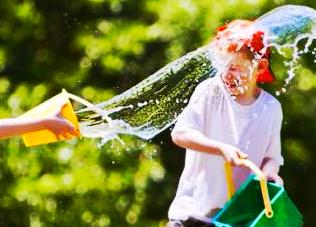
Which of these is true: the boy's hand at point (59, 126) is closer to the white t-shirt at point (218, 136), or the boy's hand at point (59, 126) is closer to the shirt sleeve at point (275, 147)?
the white t-shirt at point (218, 136)

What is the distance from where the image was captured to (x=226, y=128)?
3.41 metres

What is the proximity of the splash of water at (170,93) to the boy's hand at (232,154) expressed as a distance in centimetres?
39

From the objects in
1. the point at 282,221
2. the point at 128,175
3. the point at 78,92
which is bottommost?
the point at 282,221

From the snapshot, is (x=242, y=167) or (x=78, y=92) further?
(x=78, y=92)

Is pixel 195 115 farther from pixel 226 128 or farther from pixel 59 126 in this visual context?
pixel 59 126

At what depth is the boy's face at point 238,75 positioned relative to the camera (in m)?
3.42

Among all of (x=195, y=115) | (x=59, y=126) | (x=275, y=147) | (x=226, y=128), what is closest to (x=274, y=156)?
(x=275, y=147)

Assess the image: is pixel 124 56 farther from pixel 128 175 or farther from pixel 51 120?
pixel 51 120

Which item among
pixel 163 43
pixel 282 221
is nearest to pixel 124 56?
pixel 163 43

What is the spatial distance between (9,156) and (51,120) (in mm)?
1943

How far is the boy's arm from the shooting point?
316cm

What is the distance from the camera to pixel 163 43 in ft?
15.3

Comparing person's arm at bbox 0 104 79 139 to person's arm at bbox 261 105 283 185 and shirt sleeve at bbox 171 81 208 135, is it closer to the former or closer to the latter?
shirt sleeve at bbox 171 81 208 135

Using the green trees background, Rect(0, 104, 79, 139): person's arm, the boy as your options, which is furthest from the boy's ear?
the green trees background
